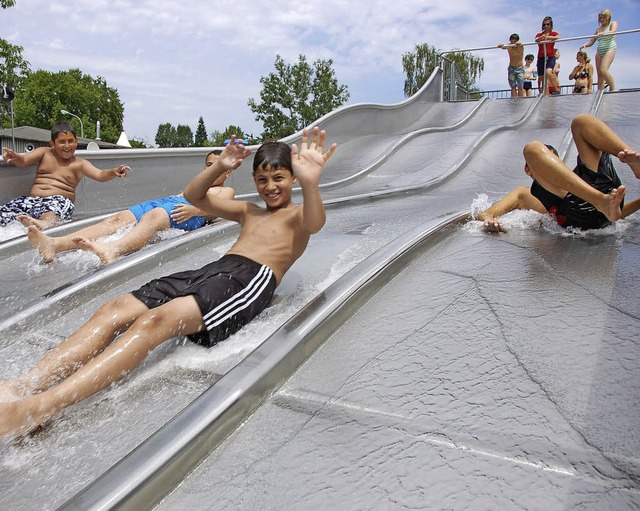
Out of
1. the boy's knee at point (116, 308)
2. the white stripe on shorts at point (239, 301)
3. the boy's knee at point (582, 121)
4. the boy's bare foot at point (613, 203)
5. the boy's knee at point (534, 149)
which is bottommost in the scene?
the white stripe on shorts at point (239, 301)

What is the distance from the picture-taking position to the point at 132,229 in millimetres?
3840

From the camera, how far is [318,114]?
30297 mm

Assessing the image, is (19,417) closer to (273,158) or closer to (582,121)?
(273,158)

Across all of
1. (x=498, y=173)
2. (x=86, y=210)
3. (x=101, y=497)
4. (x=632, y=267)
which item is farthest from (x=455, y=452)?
(x=498, y=173)

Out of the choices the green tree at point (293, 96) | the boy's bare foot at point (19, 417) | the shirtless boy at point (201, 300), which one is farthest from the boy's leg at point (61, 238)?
the green tree at point (293, 96)

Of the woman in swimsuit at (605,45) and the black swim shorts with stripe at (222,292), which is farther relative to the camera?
the woman in swimsuit at (605,45)

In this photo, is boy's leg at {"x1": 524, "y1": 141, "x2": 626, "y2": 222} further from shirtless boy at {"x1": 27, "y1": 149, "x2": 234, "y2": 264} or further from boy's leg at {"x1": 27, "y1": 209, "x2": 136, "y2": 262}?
boy's leg at {"x1": 27, "y1": 209, "x2": 136, "y2": 262}

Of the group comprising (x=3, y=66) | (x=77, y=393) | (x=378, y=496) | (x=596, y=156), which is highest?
(x=3, y=66)

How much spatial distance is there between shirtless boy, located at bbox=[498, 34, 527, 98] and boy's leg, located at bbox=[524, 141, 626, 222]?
9.47m

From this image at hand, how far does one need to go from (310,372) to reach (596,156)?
227cm

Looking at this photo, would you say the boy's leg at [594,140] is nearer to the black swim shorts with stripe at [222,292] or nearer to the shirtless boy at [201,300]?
the shirtless boy at [201,300]

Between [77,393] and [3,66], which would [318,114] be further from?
[77,393]

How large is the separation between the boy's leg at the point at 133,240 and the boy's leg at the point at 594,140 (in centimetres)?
263

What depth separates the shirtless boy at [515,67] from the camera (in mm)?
11828
